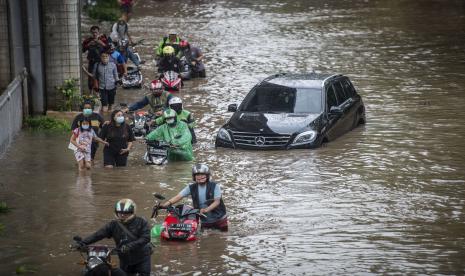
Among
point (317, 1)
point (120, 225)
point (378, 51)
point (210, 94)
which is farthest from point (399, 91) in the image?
point (317, 1)

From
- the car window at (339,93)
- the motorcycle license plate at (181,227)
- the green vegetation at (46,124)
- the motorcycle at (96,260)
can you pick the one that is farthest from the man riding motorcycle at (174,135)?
the motorcycle at (96,260)

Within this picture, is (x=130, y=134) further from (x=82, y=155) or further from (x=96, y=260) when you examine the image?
(x=96, y=260)

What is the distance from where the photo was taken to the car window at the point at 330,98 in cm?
2300

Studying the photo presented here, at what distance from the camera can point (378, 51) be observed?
3666cm

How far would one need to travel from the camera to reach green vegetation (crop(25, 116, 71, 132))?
81.8 feet

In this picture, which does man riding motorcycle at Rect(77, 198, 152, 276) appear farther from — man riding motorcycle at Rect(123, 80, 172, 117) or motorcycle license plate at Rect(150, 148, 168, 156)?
man riding motorcycle at Rect(123, 80, 172, 117)

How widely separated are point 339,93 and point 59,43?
6.78 meters

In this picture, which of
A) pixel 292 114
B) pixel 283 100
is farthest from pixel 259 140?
pixel 283 100

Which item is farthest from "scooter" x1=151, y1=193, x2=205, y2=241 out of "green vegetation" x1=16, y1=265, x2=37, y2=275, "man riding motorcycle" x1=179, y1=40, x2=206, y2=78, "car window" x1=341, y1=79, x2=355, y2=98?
"man riding motorcycle" x1=179, y1=40, x2=206, y2=78

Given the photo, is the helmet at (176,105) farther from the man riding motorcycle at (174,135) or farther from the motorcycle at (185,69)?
the motorcycle at (185,69)

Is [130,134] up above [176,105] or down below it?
below

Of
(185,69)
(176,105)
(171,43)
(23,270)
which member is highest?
(171,43)

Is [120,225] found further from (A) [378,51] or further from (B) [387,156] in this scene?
(A) [378,51]

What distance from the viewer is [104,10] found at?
152ft
